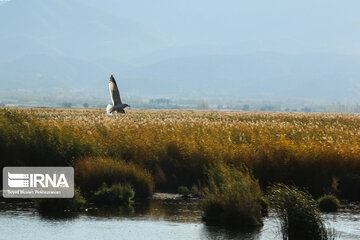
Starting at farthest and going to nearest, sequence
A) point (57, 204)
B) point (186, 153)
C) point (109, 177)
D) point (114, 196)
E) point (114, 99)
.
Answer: point (186, 153)
point (114, 99)
point (109, 177)
point (114, 196)
point (57, 204)

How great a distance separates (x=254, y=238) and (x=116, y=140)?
13.2m

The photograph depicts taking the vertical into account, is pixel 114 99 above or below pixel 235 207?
above

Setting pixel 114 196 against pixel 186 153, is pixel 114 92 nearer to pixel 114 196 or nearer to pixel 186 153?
pixel 186 153

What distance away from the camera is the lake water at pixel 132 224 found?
18.4 m

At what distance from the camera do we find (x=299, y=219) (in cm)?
1775

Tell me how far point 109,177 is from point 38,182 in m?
2.90

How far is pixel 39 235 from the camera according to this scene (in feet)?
59.8

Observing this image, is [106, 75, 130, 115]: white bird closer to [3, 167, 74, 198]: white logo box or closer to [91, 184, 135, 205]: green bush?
[3, 167, 74, 198]: white logo box

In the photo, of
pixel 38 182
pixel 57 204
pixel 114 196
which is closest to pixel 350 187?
pixel 114 196

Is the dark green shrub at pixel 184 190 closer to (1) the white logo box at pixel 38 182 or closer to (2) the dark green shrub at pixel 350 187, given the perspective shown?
(1) the white logo box at pixel 38 182

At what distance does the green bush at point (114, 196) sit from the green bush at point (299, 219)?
7.35 metres

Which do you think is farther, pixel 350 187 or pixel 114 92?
pixel 114 92

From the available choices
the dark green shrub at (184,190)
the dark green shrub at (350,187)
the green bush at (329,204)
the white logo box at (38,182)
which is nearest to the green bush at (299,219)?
the green bush at (329,204)

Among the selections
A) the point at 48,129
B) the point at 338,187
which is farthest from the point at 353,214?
the point at 48,129
